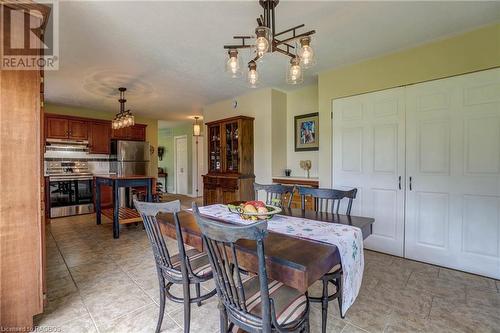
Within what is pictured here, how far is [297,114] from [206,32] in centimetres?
254

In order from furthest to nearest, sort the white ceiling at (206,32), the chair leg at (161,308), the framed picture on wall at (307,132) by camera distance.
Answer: the framed picture on wall at (307,132), the white ceiling at (206,32), the chair leg at (161,308)

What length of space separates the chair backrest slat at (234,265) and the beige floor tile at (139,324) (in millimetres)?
831

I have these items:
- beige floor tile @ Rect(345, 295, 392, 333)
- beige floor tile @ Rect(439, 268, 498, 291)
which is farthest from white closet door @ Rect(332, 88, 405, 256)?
beige floor tile @ Rect(345, 295, 392, 333)

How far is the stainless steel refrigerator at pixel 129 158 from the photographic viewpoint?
246 inches

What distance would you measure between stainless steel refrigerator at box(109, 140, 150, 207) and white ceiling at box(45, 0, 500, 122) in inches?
93.1

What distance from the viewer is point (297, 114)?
4.66m

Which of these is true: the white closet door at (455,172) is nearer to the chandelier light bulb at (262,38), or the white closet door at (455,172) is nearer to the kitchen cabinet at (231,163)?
the chandelier light bulb at (262,38)

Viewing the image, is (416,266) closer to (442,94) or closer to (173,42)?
(442,94)

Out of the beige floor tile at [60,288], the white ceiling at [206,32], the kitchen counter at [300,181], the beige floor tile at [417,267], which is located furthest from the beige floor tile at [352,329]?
the white ceiling at [206,32]

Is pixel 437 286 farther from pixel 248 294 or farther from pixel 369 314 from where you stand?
pixel 248 294

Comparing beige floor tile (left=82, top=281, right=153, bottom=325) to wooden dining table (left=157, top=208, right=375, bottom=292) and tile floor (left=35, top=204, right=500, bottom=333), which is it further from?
wooden dining table (left=157, top=208, right=375, bottom=292)

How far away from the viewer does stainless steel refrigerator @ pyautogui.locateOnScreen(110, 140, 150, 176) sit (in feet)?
20.5

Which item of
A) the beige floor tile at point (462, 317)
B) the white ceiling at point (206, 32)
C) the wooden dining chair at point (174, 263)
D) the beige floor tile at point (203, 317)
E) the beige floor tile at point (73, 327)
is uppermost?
the white ceiling at point (206, 32)

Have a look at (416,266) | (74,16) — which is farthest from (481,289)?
(74,16)
